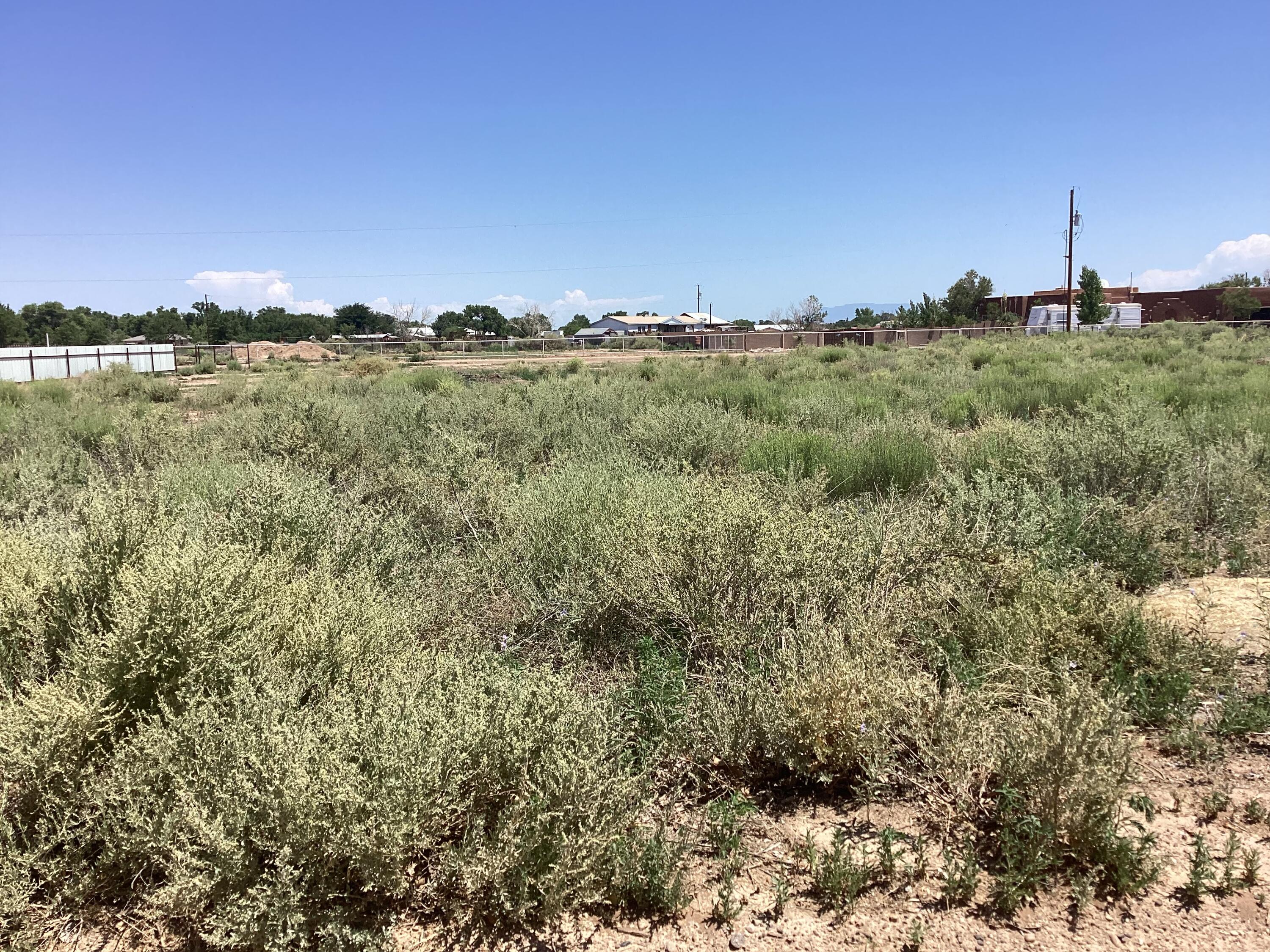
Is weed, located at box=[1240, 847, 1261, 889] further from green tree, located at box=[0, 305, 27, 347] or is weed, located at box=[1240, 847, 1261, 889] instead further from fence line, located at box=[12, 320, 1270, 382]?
green tree, located at box=[0, 305, 27, 347]

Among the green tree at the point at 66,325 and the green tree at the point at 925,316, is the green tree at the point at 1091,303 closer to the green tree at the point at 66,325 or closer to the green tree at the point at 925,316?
the green tree at the point at 925,316

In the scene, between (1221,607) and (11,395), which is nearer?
(1221,607)

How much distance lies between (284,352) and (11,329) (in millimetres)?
42543

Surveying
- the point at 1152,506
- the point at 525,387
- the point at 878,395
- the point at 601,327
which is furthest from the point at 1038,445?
the point at 601,327

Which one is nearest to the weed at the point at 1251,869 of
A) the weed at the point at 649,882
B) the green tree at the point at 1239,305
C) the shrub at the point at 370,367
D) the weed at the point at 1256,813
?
the weed at the point at 1256,813

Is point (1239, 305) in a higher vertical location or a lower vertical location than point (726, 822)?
higher

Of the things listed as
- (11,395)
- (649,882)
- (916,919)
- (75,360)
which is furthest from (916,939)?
(75,360)

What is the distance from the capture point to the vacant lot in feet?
8.82

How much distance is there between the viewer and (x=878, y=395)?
572 inches

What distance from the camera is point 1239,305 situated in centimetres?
6519

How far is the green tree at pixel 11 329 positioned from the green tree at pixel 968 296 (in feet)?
294

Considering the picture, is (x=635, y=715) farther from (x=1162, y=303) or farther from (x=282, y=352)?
(x=1162, y=303)

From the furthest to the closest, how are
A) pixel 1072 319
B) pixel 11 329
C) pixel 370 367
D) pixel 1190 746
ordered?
pixel 11 329 < pixel 1072 319 < pixel 370 367 < pixel 1190 746

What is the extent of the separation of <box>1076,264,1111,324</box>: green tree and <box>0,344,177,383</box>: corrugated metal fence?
195 feet
